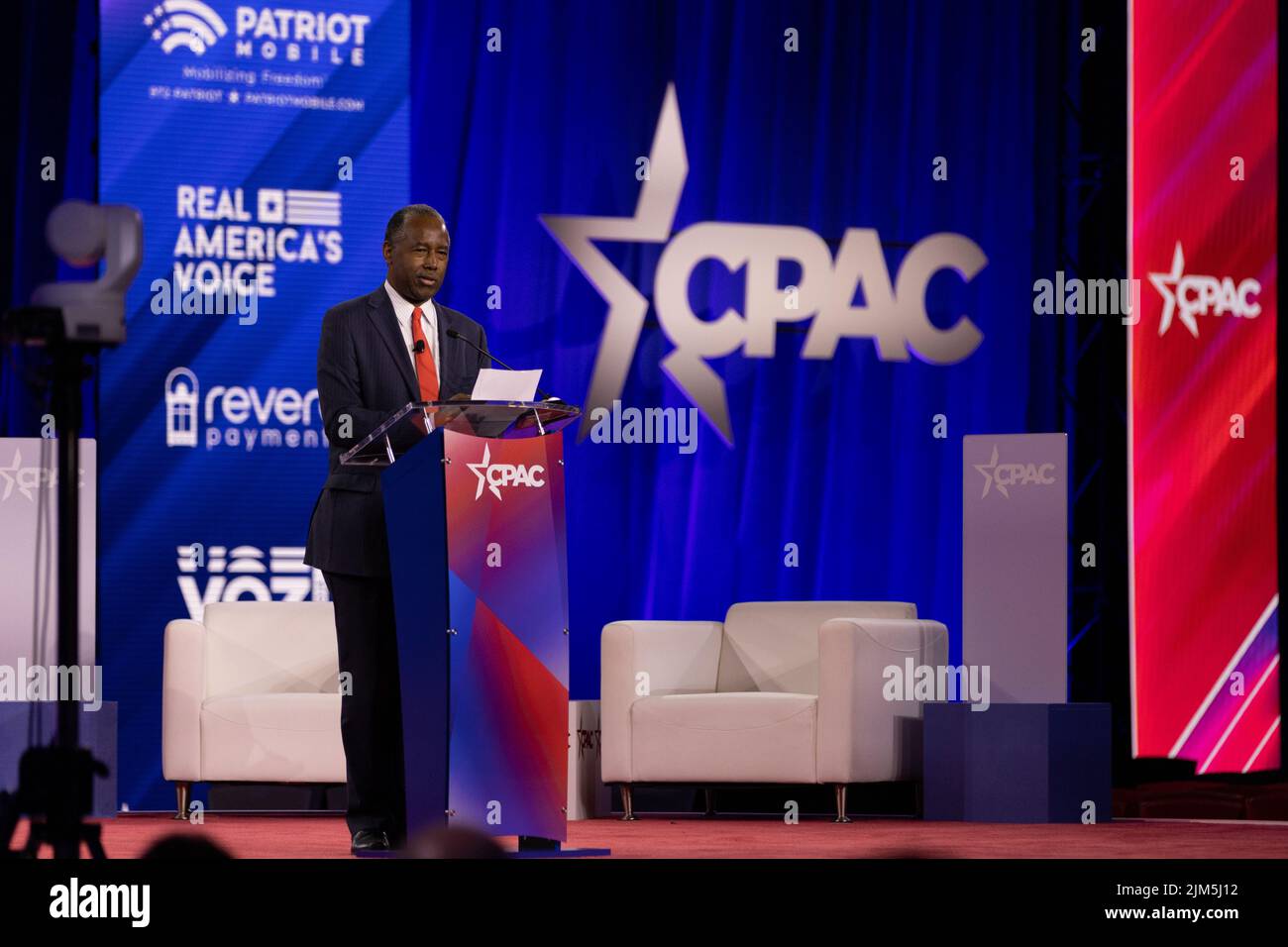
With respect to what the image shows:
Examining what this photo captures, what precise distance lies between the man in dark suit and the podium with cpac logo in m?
0.18

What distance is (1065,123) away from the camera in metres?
7.91

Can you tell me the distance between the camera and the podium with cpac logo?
142 inches

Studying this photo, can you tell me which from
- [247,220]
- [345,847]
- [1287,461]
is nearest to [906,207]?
[1287,461]

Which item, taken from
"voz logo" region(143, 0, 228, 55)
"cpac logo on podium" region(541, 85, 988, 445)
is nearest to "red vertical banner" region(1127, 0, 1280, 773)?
"cpac logo on podium" region(541, 85, 988, 445)

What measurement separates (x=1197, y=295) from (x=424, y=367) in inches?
194

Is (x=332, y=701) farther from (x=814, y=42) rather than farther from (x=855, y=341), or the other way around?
(x=814, y=42)

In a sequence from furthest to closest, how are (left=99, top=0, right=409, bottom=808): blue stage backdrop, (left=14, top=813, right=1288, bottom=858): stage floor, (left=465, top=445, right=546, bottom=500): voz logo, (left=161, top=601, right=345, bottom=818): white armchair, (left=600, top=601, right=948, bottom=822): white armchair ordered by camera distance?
1. (left=99, top=0, right=409, bottom=808): blue stage backdrop
2. (left=161, top=601, right=345, bottom=818): white armchair
3. (left=600, top=601, right=948, bottom=822): white armchair
4. (left=14, top=813, right=1288, bottom=858): stage floor
5. (left=465, top=445, right=546, bottom=500): voz logo

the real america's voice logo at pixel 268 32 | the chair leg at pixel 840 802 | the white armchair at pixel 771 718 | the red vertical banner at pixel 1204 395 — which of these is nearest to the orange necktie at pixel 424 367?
the white armchair at pixel 771 718

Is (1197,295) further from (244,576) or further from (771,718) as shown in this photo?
(244,576)

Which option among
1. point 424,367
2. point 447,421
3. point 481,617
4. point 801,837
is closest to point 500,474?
point 447,421

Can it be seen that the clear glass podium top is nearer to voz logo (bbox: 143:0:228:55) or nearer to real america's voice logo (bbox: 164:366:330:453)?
real america's voice logo (bbox: 164:366:330:453)

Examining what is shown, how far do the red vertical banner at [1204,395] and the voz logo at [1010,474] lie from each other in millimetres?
1704

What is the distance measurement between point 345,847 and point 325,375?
141cm
